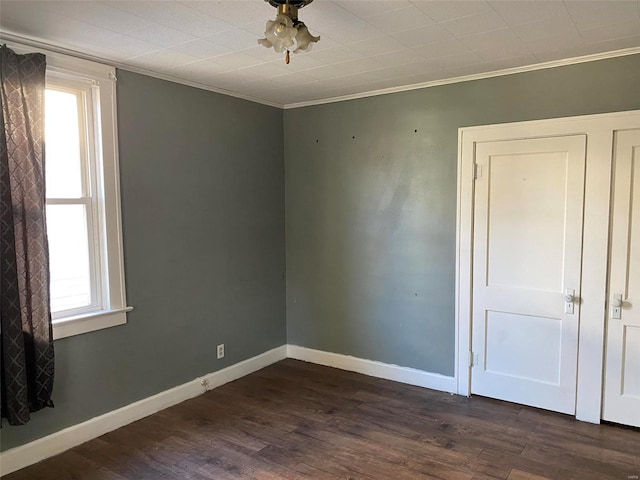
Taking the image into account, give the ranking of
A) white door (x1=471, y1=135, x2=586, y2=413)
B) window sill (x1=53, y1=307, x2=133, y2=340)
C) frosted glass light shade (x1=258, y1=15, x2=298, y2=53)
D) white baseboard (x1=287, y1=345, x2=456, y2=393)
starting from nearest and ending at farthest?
frosted glass light shade (x1=258, y1=15, x2=298, y2=53), window sill (x1=53, y1=307, x2=133, y2=340), white door (x1=471, y1=135, x2=586, y2=413), white baseboard (x1=287, y1=345, x2=456, y2=393)

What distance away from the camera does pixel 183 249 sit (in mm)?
3496

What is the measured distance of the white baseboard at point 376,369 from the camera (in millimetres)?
3713

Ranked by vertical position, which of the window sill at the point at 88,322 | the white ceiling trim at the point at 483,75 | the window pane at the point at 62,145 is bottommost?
the window sill at the point at 88,322

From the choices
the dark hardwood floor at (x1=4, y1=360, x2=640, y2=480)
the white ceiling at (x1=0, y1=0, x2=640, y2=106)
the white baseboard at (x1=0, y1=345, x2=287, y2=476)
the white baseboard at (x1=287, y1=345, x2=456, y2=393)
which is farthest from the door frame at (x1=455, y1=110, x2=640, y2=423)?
the white baseboard at (x1=0, y1=345, x2=287, y2=476)

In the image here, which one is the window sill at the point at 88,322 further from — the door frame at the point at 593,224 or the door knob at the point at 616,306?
the door knob at the point at 616,306

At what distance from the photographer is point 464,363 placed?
3.59 meters

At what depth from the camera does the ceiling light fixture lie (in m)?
1.91

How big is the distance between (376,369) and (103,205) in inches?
102

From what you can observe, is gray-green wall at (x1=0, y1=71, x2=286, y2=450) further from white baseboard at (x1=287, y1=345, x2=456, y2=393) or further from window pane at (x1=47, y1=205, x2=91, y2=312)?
white baseboard at (x1=287, y1=345, x2=456, y2=393)

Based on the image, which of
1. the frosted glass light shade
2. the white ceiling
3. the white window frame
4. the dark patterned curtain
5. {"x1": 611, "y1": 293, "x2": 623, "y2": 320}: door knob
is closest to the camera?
the frosted glass light shade

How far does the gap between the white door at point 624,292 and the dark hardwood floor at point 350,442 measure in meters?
0.22

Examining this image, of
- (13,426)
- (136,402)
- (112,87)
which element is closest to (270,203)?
(112,87)

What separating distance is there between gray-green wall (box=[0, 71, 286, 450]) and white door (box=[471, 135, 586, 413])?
1.89m

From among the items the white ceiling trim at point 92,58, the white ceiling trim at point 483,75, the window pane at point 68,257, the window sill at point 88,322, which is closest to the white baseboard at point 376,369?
the window sill at point 88,322
